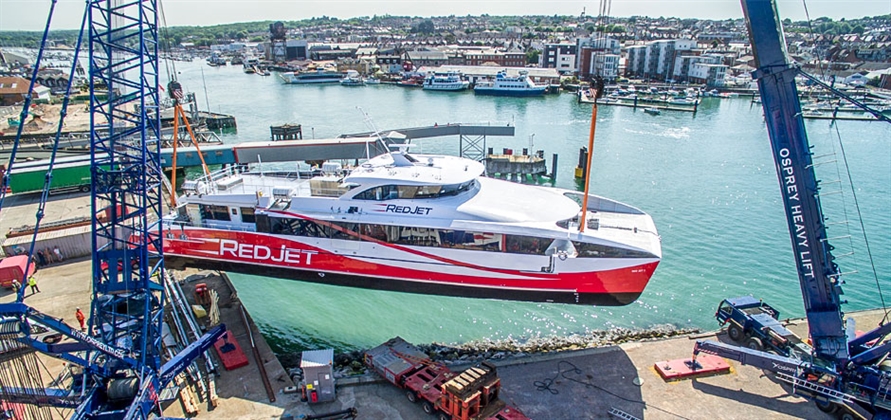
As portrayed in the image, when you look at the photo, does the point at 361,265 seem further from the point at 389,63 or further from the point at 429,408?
the point at 389,63

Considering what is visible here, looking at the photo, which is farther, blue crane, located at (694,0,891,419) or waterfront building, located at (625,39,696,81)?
waterfront building, located at (625,39,696,81)

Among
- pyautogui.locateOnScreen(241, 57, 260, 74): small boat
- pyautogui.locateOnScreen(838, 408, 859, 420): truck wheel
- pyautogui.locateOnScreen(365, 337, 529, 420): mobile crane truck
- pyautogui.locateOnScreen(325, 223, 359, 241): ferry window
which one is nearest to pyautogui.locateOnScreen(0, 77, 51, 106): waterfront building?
pyautogui.locateOnScreen(241, 57, 260, 74): small boat

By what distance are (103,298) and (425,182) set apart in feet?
28.8

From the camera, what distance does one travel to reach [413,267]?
15.6m

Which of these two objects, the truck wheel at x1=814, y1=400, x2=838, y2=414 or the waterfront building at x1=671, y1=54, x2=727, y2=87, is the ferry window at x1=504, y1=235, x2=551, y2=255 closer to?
the truck wheel at x1=814, y1=400, x2=838, y2=414

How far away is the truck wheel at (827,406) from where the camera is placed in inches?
436

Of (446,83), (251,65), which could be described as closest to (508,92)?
(446,83)

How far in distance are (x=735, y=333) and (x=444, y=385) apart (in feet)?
29.4

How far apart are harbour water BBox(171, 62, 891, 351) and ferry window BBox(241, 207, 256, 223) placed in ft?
11.6

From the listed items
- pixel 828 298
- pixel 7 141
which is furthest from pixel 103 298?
pixel 7 141

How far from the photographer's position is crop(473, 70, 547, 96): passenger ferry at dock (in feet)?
260

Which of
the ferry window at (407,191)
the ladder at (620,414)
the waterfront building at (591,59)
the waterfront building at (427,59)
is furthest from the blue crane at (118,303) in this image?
the waterfront building at (427,59)

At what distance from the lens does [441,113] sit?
216 ft

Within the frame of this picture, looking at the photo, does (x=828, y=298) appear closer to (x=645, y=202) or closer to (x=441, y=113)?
(x=645, y=202)
